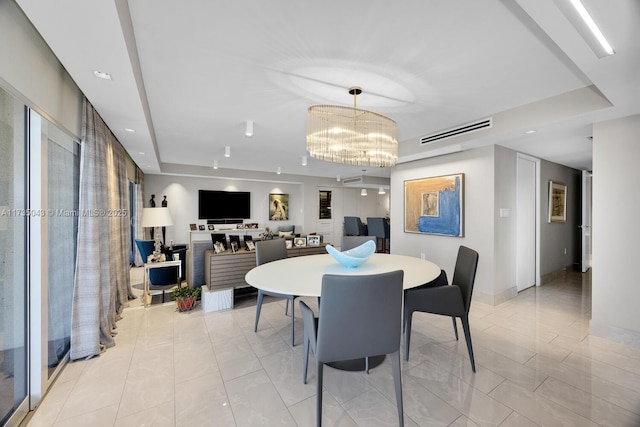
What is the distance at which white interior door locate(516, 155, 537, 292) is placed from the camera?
3.98 meters

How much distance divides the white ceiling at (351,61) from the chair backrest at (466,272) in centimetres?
146

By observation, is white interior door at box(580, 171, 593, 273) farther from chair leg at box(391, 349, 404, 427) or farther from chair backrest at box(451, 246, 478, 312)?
chair leg at box(391, 349, 404, 427)

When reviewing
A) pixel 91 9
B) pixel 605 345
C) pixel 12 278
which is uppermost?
pixel 91 9

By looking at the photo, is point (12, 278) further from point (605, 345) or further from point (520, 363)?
point (605, 345)

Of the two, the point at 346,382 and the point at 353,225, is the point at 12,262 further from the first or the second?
the point at 353,225

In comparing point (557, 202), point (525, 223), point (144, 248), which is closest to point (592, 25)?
point (525, 223)

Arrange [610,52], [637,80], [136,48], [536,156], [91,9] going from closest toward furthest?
[91,9] → [610,52] → [136,48] → [637,80] → [536,156]

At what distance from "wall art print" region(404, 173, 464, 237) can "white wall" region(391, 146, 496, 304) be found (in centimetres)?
8

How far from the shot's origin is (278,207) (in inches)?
316

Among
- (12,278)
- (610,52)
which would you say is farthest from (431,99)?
(12,278)

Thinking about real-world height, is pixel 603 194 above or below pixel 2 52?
below

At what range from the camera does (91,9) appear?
116cm

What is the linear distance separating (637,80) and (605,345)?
2.30 m

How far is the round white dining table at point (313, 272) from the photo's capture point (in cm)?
179
